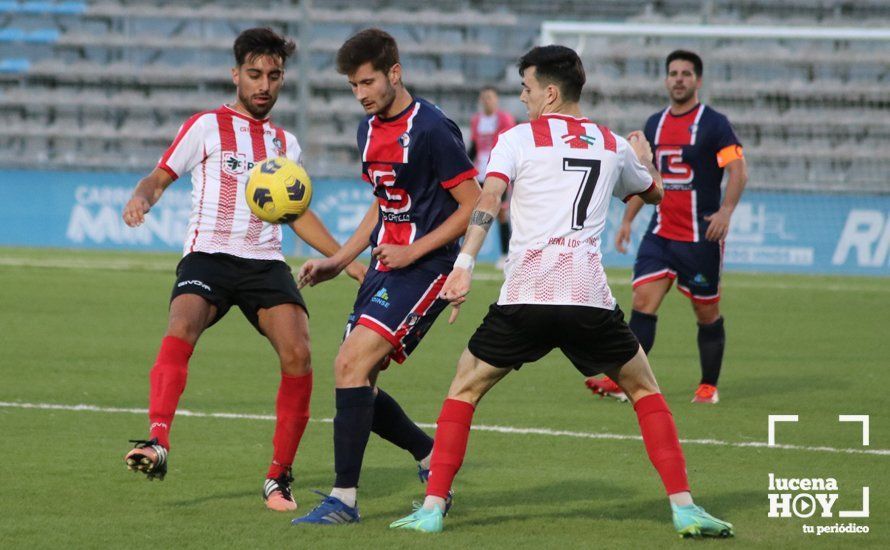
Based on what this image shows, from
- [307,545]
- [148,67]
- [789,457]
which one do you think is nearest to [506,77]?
[148,67]

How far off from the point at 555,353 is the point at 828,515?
5.87 metres

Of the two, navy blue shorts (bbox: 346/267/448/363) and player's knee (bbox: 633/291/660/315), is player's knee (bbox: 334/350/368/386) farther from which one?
player's knee (bbox: 633/291/660/315)

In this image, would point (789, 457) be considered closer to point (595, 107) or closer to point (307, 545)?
point (307, 545)

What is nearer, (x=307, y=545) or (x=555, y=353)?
(x=307, y=545)

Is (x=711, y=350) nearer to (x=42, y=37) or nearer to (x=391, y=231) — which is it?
(x=391, y=231)

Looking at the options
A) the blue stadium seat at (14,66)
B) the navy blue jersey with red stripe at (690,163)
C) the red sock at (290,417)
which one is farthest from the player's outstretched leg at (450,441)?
the blue stadium seat at (14,66)

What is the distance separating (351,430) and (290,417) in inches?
25.9

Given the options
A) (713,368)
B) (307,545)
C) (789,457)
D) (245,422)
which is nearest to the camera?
(307,545)

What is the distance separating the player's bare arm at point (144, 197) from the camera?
6.00 metres

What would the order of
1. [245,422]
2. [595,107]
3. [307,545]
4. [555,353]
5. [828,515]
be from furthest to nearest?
[595,107] < [555,353] < [245,422] < [828,515] < [307,545]

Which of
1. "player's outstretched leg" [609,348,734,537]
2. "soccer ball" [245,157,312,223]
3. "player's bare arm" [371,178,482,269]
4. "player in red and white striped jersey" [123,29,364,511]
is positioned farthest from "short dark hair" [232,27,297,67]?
"player's outstretched leg" [609,348,734,537]

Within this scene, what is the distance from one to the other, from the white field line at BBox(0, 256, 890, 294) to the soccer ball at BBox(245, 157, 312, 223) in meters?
11.5

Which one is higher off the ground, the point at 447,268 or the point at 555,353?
the point at 447,268

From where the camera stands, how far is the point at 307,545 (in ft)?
16.8
